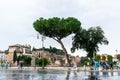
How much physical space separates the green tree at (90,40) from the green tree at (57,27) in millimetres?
2140

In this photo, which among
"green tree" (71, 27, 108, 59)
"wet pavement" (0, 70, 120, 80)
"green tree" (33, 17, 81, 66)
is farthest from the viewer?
"green tree" (33, 17, 81, 66)

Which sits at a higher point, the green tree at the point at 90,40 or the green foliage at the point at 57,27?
the green foliage at the point at 57,27

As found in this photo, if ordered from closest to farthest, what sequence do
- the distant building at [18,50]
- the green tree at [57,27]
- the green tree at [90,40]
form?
the green tree at [90,40] → the green tree at [57,27] → the distant building at [18,50]

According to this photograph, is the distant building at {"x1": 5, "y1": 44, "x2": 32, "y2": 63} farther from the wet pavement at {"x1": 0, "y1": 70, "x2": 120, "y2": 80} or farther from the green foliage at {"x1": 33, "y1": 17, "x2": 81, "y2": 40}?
the wet pavement at {"x1": 0, "y1": 70, "x2": 120, "y2": 80}

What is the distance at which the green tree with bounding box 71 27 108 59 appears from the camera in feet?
247

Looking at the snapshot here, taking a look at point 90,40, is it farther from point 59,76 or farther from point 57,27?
point 59,76

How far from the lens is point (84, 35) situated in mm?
76375

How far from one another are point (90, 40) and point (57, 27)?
8253mm

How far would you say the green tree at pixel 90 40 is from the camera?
7531 cm

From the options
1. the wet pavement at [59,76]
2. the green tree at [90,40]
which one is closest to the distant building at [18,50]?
the green tree at [90,40]

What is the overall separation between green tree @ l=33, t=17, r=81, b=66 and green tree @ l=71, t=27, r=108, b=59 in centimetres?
214

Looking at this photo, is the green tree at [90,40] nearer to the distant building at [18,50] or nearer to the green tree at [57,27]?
the green tree at [57,27]

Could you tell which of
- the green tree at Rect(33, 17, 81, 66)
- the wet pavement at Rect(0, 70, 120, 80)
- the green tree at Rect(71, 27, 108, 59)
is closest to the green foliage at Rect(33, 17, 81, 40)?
the green tree at Rect(33, 17, 81, 66)

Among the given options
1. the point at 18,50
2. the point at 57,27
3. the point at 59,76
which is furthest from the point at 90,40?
the point at 18,50
